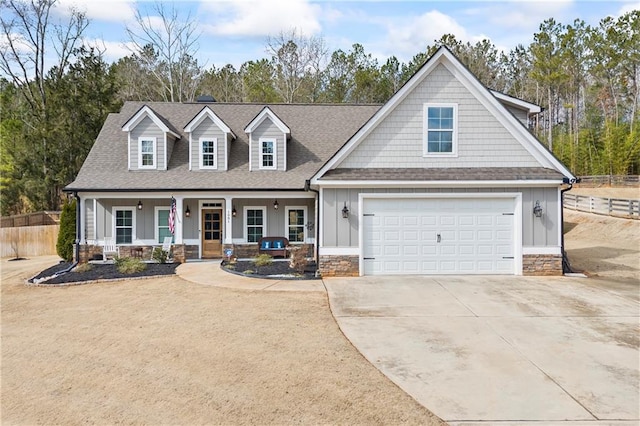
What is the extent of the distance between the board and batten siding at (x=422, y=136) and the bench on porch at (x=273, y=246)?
4.66 m

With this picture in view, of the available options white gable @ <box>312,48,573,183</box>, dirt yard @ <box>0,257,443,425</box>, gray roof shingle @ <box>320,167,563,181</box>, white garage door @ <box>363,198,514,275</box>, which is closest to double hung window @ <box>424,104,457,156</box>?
white gable @ <box>312,48,573,183</box>

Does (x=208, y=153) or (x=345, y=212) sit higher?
(x=208, y=153)

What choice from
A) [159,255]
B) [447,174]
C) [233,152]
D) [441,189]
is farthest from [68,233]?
[447,174]

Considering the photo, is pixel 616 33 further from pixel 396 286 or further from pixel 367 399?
pixel 367 399

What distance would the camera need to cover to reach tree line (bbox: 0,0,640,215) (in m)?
25.1

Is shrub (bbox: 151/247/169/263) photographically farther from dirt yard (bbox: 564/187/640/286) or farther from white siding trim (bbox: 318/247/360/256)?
dirt yard (bbox: 564/187/640/286)

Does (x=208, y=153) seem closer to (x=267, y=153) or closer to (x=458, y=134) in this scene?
(x=267, y=153)

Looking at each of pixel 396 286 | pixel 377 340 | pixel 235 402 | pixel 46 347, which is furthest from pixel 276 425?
pixel 396 286

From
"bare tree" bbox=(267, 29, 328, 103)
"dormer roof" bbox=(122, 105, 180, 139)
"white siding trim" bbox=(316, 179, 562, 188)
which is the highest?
"bare tree" bbox=(267, 29, 328, 103)

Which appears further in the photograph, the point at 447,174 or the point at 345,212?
the point at 447,174

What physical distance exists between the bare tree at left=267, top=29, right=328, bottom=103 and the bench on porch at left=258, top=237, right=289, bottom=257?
2349cm

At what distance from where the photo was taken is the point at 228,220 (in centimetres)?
1559

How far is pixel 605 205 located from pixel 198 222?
80.7ft

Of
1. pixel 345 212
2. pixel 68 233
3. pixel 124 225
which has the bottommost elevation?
pixel 68 233
